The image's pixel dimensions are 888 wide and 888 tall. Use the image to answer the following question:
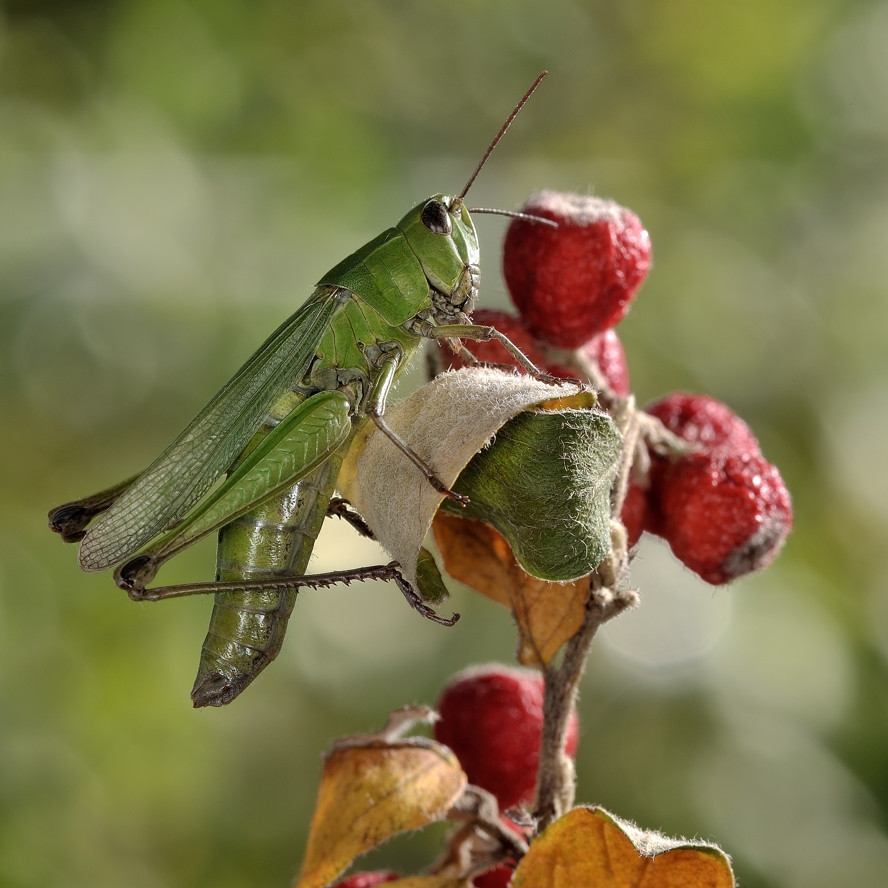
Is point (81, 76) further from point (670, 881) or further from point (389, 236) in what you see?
point (670, 881)

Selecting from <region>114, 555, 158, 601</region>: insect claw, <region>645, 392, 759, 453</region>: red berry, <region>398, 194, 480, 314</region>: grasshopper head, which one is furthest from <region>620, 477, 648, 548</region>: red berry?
<region>114, 555, 158, 601</region>: insect claw

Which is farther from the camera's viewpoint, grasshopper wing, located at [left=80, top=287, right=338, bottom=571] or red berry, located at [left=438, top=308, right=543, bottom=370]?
grasshopper wing, located at [left=80, top=287, right=338, bottom=571]

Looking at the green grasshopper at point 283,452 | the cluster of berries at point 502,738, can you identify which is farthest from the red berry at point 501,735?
the green grasshopper at point 283,452

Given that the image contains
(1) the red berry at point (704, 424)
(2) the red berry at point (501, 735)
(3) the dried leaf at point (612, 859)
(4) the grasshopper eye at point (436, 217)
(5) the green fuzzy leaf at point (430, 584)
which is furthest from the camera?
(4) the grasshopper eye at point (436, 217)

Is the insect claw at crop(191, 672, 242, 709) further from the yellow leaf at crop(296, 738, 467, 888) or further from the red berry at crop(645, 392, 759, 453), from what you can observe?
the red berry at crop(645, 392, 759, 453)

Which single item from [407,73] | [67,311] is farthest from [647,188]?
[67,311]

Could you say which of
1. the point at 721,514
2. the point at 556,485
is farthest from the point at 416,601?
the point at 721,514

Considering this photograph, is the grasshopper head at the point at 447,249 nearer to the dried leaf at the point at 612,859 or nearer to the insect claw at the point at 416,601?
the insect claw at the point at 416,601
